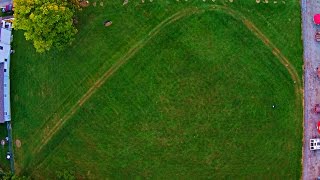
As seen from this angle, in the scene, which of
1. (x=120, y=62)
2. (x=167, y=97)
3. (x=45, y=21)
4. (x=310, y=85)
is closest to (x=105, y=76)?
(x=120, y=62)

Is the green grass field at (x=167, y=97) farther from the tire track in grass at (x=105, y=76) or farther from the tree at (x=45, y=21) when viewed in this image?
the tree at (x=45, y=21)

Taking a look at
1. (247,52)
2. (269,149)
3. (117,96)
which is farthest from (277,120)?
(117,96)

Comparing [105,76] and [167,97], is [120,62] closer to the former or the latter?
[105,76]

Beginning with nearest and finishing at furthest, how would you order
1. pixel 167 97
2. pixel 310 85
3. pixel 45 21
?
pixel 45 21, pixel 310 85, pixel 167 97

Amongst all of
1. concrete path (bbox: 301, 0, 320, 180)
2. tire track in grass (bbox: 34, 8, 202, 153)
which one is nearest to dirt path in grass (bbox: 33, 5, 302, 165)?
tire track in grass (bbox: 34, 8, 202, 153)

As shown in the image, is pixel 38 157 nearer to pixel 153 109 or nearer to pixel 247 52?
pixel 153 109

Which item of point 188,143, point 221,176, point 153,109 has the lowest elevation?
point 221,176

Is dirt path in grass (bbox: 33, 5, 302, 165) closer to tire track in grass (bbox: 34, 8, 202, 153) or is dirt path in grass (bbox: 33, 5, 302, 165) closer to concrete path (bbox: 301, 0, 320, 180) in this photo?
tire track in grass (bbox: 34, 8, 202, 153)
